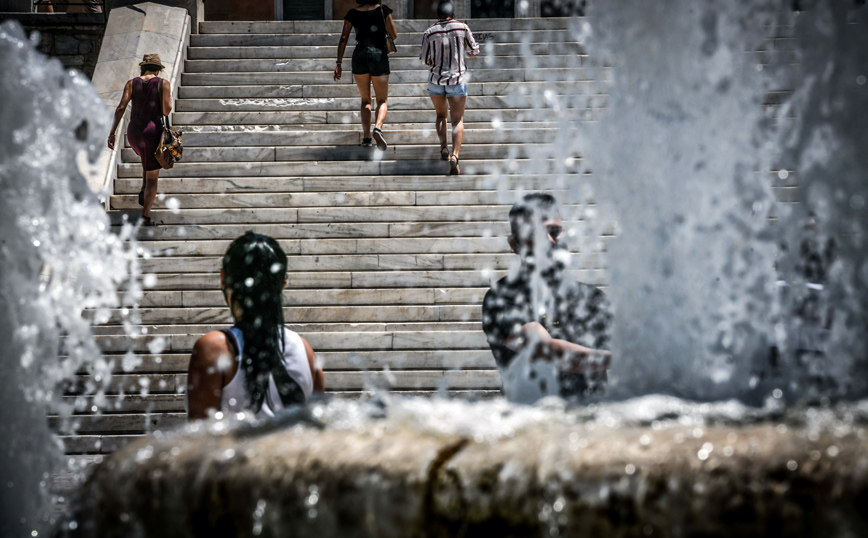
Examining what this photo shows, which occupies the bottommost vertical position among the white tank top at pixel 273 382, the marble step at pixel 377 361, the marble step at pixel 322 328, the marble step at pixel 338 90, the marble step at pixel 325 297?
the marble step at pixel 377 361

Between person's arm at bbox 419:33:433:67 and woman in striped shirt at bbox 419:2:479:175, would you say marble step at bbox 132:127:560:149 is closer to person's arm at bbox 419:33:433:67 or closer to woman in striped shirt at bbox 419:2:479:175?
woman in striped shirt at bbox 419:2:479:175

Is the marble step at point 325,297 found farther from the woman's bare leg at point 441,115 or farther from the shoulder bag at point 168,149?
the woman's bare leg at point 441,115

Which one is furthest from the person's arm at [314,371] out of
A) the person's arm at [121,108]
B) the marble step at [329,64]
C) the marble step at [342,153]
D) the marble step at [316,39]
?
the marble step at [316,39]

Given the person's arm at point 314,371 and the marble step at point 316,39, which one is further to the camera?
the marble step at point 316,39

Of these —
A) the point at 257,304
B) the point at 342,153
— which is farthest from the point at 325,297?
the point at 257,304

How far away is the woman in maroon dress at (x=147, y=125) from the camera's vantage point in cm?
866

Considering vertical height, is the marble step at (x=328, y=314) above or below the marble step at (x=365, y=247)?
below

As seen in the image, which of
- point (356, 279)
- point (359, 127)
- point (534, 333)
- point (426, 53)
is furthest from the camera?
point (359, 127)

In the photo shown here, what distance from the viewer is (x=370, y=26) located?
9734mm

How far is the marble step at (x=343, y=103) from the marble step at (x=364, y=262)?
317 cm

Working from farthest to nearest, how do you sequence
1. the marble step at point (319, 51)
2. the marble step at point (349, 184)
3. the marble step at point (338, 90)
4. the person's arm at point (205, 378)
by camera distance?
the marble step at point (319, 51)
the marble step at point (338, 90)
the marble step at point (349, 184)
the person's arm at point (205, 378)

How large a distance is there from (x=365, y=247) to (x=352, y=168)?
4.87ft

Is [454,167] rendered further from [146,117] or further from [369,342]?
[146,117]

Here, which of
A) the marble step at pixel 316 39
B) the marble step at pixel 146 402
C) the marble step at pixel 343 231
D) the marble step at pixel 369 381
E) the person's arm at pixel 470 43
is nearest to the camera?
the marble step at pixel 146 402
